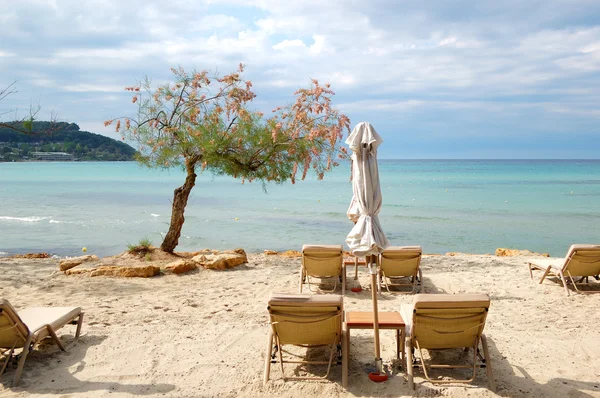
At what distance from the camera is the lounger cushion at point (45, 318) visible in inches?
202

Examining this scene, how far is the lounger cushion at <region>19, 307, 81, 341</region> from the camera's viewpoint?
5.12 metres

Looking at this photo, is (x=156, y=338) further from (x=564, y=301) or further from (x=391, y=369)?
(x=564, y=301)

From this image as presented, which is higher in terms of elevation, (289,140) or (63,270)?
(289,140)

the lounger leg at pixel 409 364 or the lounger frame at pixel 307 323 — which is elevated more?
the lounger frame at pixel 307 323

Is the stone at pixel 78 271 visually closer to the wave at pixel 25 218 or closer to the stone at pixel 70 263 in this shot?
the stone at pixel 70 263

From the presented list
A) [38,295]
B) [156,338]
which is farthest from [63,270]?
[156,338]

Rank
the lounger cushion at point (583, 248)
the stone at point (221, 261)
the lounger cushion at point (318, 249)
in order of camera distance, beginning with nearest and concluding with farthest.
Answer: the lounger cushion at point (583, 248) → the lounger cushion at point (318, 249) → the stone at point (221, 261)

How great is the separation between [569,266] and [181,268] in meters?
6.98

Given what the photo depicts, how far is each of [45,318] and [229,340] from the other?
2014 mm

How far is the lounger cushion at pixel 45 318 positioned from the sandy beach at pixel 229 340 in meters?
0.30

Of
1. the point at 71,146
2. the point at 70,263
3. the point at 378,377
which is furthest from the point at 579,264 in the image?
the point at 71,146

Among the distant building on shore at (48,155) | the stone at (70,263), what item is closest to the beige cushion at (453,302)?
the stone at (70,263)

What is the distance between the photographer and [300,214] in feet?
87.4

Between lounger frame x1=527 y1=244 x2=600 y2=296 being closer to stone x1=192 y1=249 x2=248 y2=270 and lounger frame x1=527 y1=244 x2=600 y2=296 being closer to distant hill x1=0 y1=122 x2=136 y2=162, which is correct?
stone x1=192 y1=249 x2=248 y2=270
